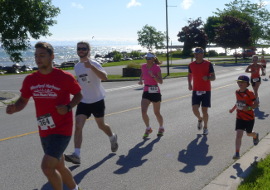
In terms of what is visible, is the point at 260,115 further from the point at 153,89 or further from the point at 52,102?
the point at 52,102

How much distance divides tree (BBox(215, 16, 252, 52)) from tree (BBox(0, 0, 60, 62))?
38.4 m

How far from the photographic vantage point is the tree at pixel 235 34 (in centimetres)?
5309

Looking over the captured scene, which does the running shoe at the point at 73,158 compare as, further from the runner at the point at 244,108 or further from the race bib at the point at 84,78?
the runner at the point at 244,108

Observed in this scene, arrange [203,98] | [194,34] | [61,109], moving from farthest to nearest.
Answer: [194,34], [203,98], [61,109]

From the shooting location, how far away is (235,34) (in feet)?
174

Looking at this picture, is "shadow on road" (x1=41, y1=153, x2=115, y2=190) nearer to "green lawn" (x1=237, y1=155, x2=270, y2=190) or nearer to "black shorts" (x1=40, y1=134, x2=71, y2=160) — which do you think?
"black shorts" (x1=40, y1=134, x2=71, y2=160)

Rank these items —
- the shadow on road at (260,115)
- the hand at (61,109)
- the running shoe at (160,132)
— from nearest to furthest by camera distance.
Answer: the hand at (61,109) → the running shoe at (160,132) → the shadow on road at (260,115)

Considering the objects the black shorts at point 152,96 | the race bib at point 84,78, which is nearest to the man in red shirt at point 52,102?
the race bib at point 84,78

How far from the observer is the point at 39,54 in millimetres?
4078

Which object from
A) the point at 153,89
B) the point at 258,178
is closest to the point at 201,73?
the point at 153,89

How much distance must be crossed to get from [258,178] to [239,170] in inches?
26.1

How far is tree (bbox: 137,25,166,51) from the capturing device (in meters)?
90.8

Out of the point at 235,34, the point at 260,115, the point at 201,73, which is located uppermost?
the point at 235,34

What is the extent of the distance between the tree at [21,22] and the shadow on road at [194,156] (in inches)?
500
